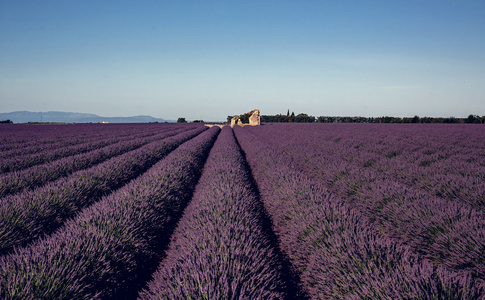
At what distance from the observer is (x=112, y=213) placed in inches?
126

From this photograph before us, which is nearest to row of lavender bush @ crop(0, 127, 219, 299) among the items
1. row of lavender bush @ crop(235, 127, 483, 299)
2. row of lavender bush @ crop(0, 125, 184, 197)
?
row of lavender bush @ crop(235, 127, 483, 299)

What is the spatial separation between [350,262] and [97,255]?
93.8 inches

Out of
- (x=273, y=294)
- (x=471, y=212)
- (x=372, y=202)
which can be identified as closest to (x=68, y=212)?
(x=273, y=294)

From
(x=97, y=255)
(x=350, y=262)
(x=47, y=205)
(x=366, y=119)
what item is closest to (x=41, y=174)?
(x=47, y=205)

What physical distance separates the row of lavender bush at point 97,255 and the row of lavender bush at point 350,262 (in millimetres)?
1912

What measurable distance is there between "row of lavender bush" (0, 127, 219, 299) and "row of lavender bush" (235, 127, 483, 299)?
6.27 feet

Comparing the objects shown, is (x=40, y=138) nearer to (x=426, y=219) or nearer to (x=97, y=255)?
(x=97, y=255)

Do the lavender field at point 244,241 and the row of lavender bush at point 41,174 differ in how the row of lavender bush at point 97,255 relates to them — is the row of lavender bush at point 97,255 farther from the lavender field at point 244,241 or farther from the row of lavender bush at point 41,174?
the row of lavender bush at point 41,174

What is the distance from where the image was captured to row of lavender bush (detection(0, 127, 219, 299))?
185cm

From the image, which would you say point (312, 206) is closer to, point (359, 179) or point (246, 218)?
point (246, 218)

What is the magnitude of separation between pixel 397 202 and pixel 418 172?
2.64 metres

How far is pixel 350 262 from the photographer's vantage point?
214 centimetres

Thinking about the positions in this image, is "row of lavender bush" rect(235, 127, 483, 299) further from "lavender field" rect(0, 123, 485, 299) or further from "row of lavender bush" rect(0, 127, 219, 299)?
"row of lavender bush" rect(0, 127, 219, 299)

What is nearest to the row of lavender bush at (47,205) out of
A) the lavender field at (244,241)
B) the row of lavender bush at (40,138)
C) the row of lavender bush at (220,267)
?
the lavender field at (244,241)
